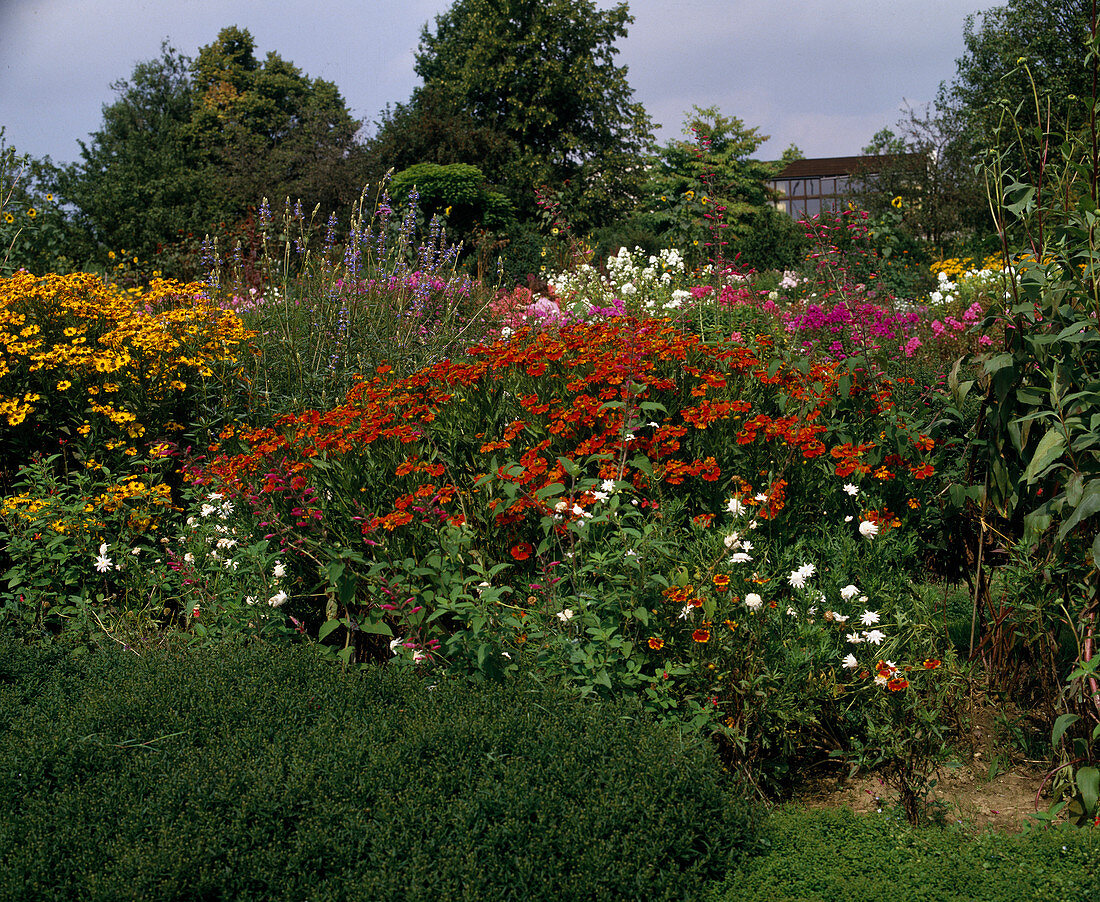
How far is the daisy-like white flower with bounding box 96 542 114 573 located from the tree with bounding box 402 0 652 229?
21.5 metres

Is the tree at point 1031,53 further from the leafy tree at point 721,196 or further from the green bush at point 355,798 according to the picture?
the green bush at point 355,798

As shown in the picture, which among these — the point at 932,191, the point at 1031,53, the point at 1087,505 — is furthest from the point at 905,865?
the point at 1031,53

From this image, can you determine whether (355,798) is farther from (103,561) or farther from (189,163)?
(189,163)

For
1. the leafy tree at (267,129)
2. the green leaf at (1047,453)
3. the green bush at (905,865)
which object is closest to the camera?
the green bush at (905,865)

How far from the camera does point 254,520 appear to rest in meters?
3.55

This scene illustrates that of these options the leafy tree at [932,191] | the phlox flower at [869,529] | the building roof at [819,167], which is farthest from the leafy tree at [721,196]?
the building roof at [819,167]

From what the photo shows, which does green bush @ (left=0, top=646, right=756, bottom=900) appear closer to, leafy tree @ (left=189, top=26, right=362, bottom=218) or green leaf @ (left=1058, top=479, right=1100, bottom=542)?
green leaf @ (left=1058, top=479, right=1100, bottom=542)

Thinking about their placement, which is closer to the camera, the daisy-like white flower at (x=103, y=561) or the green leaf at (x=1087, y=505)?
the green leaf at (x=1087, y=505)

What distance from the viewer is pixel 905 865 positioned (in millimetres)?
2229

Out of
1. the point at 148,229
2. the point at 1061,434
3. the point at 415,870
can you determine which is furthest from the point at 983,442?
the point at 148,229

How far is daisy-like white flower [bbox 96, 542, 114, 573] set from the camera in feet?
12.7

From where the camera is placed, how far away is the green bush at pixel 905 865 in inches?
83.3

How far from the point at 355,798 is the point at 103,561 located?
7.53 ft

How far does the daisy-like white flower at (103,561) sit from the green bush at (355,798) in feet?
4.09
